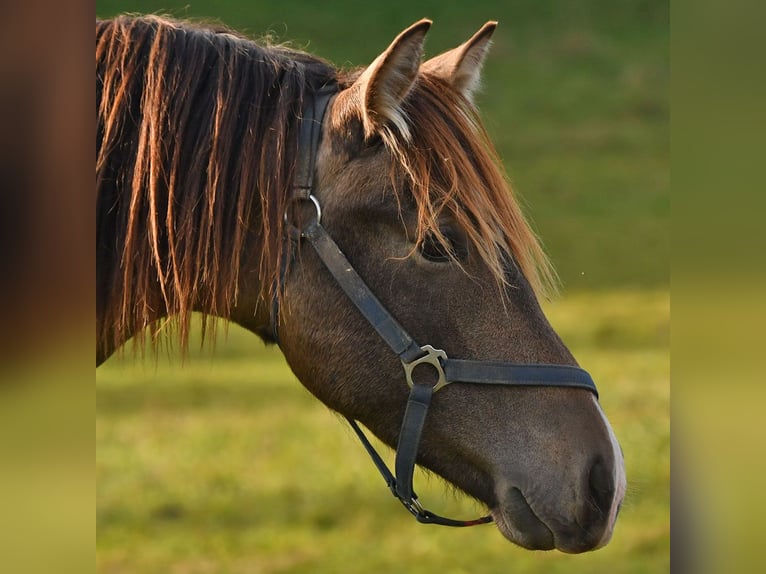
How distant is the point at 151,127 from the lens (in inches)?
76.1

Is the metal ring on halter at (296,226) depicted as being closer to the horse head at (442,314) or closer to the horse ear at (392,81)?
the horse head at (442,314)

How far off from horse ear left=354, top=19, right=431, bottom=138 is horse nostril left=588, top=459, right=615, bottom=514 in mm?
836

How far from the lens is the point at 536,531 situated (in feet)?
5.97

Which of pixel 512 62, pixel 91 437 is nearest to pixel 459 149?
pixel 91 437

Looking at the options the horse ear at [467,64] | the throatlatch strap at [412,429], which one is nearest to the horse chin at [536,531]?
the throatlatch strap at [412,429]

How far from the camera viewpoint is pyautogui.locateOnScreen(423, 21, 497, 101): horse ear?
2.12 m

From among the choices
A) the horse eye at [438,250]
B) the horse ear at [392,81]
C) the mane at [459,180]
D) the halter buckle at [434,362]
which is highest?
the horse ear at [392,81]

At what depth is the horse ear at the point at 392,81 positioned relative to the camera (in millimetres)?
1819

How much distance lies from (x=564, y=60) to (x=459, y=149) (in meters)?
17.6

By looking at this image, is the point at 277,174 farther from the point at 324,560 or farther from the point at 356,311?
the point at 324,560

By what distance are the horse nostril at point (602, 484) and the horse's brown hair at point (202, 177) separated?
1.51ft

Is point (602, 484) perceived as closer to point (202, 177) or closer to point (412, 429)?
point (412, 429)

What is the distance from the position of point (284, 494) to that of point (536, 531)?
4.40 meters

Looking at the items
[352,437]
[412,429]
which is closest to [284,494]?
[352,437]
